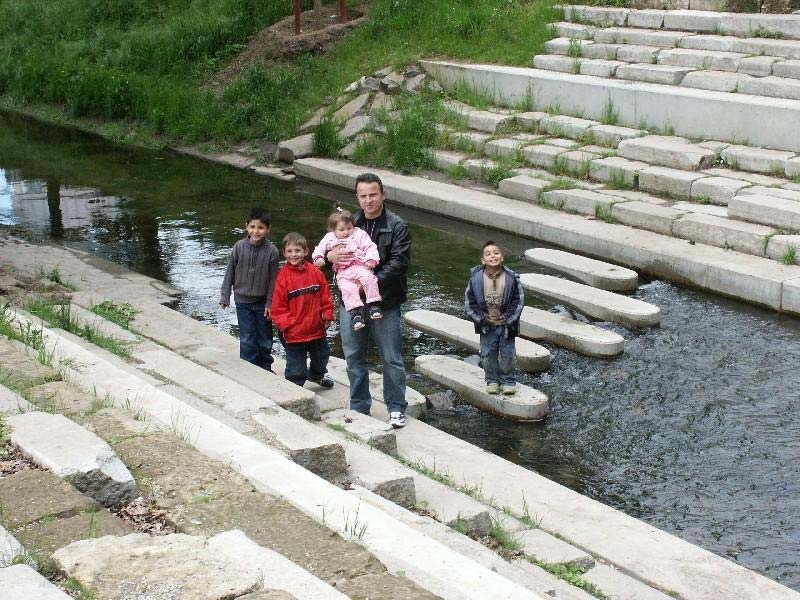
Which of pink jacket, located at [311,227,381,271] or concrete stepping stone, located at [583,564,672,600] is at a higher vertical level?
pink jacket, located at [311,227,381,271]

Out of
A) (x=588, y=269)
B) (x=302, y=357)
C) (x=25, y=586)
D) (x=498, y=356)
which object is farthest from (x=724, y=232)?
(x=25, y=586)

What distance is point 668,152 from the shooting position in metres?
13.0

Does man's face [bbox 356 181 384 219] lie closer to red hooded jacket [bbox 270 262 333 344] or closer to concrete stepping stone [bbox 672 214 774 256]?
red hooded jacket [bbox 270 262 333 344]

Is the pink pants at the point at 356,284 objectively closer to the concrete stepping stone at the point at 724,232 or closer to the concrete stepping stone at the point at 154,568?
the concrete stepping stone at the point at 154,568

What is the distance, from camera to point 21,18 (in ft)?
89.4

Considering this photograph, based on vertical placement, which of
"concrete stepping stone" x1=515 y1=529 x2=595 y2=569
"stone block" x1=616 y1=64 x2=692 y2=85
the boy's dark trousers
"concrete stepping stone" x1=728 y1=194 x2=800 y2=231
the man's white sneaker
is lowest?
the man's white sneaker

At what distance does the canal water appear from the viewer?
6.39 metres

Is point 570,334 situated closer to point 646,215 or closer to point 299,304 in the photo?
point 299,304

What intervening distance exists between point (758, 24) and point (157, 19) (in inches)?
591

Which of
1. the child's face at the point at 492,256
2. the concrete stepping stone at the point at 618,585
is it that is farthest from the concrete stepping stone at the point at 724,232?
the concrete stepping stone at the point at 618,585

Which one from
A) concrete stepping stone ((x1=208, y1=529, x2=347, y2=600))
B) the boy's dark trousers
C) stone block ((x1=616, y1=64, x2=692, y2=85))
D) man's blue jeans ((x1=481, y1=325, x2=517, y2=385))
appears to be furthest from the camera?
stone block ((x1=616, y1=64, x2=692, y2=85))

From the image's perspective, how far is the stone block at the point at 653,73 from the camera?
1467 centimetres

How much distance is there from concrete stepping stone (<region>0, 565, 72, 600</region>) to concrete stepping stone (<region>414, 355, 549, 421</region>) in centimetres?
454

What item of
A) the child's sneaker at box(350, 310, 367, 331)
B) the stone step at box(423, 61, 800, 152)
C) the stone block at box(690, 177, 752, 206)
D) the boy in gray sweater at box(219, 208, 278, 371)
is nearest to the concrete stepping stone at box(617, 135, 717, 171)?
the stone step at box(423, 61, 800, 152)
